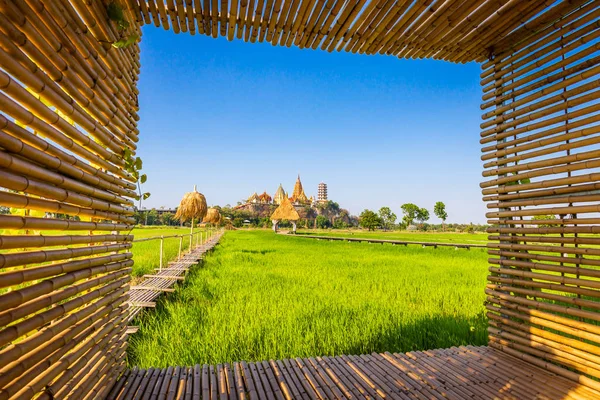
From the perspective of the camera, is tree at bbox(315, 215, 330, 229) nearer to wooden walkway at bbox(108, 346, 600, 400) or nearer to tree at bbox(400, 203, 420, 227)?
tree at bbox(400, 203, 420, 227)

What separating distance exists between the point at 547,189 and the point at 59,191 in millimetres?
3316

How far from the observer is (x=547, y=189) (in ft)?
8.73

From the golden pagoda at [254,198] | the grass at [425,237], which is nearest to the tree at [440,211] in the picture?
the grass at [425,237]

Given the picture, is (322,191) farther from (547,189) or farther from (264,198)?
(547,189)

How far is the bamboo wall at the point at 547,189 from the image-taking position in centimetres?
232

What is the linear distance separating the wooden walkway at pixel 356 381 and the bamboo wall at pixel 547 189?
26 centimetres

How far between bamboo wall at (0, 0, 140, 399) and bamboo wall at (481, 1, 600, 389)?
307cm

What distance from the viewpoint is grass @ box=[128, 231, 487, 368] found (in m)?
3.22

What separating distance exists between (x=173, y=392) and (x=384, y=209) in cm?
8498

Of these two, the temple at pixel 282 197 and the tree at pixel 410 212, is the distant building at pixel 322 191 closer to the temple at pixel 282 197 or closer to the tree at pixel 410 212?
the temple at pixel 282 197

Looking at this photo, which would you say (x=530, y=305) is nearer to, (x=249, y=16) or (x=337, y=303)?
(x=337, y=303)

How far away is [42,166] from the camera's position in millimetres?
1380

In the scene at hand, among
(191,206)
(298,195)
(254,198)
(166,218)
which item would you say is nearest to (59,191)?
(191,206)

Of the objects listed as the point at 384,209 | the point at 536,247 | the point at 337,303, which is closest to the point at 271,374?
the point at 536,247
